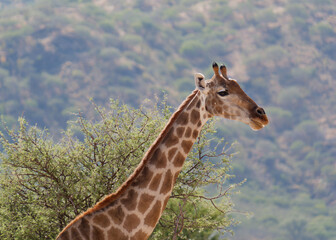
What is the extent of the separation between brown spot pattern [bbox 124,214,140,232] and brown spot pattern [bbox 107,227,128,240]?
12 centimetres

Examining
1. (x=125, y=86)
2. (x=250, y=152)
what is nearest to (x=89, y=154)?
(x=250, y=152)

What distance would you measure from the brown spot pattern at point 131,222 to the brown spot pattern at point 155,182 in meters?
0.48

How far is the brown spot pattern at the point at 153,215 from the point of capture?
30.1ft

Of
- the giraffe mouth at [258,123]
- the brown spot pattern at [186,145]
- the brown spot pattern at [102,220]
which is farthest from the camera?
the brown spot pattern at [186,145]

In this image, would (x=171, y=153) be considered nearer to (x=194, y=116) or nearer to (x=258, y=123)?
(x=194, y=116)

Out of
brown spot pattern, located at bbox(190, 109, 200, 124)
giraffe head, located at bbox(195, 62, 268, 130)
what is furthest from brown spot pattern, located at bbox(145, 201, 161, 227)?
giraffe head, located at bbox(195, 62, 268, 130)

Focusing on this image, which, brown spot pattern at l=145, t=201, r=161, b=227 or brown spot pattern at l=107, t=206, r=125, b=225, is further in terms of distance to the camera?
brown spot pattern at l=145, t=201, r=161, b=227

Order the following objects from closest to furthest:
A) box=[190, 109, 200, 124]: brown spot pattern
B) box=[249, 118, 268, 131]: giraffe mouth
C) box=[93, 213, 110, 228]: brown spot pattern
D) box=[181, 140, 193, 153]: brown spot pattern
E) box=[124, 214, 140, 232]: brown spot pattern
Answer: box=[93, 213, 110, 228]: brown spot pattern, box=[124, 214, 140, 232]: brown spot pattern, box=[249, 118, 268, 131]: giraffe mouth, box=[181, 140, 193, 153]: brown spot pattern, box=[190, 109, 200, 124]: brown spot pattern

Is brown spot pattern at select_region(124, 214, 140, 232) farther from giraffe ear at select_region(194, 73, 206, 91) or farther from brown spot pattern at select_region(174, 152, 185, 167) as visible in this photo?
giraffe ear at select_region(194, 73, 206, 91)

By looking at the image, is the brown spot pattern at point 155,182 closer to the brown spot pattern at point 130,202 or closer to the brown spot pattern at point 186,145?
the brown spot pattern at point 130,202

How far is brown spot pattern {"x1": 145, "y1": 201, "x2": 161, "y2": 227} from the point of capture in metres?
9.19

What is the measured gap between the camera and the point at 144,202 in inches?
359

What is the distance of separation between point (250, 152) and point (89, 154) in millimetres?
171804

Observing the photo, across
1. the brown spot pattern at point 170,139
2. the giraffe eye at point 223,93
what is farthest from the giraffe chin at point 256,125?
the brown spot pattern at point 170,139
